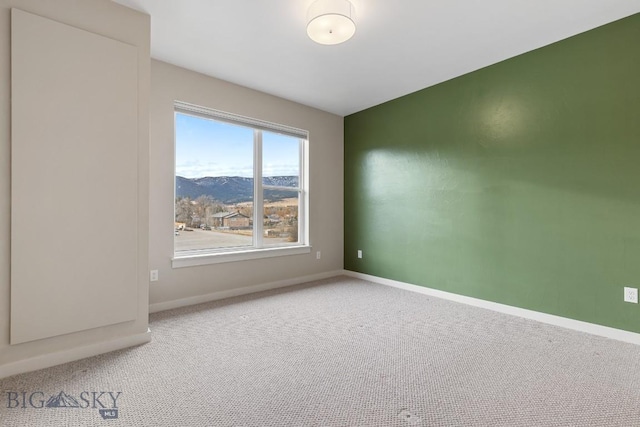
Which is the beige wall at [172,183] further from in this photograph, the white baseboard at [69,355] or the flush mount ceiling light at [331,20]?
the flush mount ceiling light at [331,20]

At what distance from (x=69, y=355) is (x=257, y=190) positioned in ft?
7.95

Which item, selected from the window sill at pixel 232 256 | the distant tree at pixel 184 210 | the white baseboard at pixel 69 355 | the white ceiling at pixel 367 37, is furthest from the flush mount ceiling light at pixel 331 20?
the white baseboard at pixel 69 355

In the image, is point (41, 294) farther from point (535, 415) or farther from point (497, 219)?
point (497, 219)

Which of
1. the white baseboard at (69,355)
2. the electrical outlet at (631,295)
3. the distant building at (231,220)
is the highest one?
the distant building at (231,220)

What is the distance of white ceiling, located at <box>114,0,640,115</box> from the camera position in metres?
2.27

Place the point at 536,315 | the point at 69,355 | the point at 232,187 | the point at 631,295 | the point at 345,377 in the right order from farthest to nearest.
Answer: the point at 232,187, the point at 536,315, the point at 631,295, the point at 69,355, the point at 345,377

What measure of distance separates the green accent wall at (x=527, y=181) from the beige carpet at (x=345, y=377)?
510 mm

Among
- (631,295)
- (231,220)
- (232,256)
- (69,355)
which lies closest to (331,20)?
(231,220)

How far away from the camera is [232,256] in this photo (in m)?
3.61

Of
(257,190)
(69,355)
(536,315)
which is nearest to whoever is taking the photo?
(69,355)

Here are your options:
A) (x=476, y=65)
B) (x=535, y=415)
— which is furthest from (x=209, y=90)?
(x=535, y=415)

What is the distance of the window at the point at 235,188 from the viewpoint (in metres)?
3.38

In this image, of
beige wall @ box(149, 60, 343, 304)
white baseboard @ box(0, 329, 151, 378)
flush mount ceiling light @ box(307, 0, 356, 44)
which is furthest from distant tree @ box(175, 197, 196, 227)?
flush mount ceiling light @ box(307, 0, 356, 44)

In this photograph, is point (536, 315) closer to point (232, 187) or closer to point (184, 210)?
point (232, 187)
